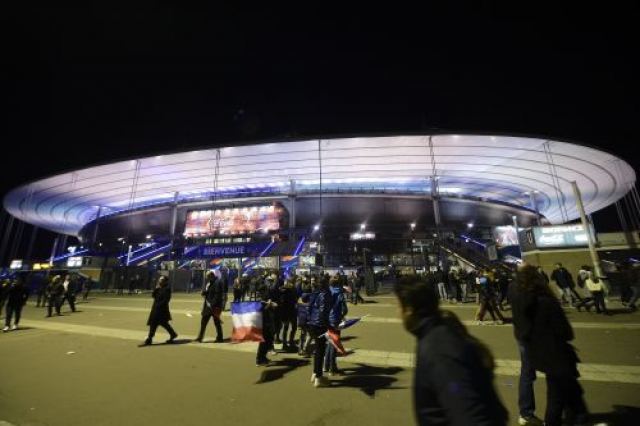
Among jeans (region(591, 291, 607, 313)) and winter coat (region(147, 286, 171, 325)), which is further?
jeans (region(591, 291, 607, 313))

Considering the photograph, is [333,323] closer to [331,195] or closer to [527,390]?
[527,390]

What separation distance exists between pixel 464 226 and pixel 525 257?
1136 inches

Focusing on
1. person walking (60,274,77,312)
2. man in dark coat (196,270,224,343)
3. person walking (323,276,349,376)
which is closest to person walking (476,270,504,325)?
person walking (323,276,349,376)

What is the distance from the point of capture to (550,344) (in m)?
3.19

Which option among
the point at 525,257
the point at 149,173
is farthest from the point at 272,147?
the point at 525,257

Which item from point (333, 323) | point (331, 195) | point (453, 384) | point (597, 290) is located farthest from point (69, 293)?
point (331, 195)

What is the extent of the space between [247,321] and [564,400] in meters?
5.68

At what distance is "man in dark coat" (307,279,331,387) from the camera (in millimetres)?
5234

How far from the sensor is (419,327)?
173 cm

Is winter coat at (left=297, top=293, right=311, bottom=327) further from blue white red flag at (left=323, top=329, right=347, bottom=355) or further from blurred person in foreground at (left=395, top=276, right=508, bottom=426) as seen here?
blurred person in foreground at (left=395, top=276, right=508, bottom=426)

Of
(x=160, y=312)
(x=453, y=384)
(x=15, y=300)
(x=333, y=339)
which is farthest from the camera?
(x=15, y=300)

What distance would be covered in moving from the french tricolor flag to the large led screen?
34.7 m

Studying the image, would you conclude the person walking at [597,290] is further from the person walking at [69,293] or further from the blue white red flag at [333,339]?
the person walking at [69,293]

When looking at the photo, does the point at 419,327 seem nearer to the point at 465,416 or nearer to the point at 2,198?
the point at 465,416
